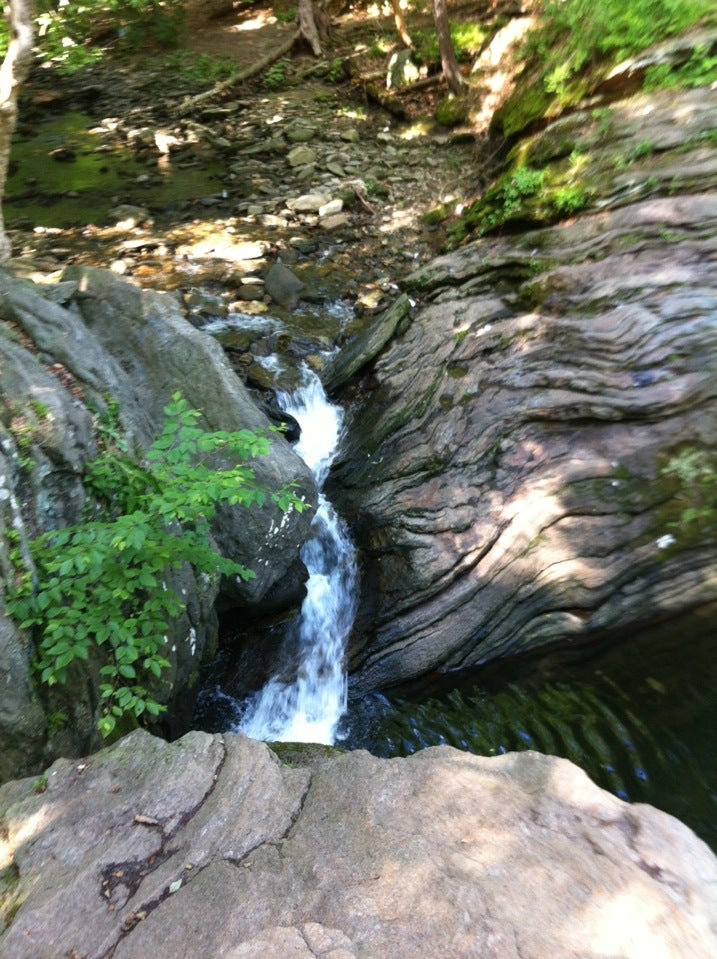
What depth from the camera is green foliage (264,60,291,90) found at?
543 inches

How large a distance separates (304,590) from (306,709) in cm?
95

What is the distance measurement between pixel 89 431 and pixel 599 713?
396 centimetres

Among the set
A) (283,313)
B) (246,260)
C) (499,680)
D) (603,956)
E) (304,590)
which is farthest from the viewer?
(246,260)

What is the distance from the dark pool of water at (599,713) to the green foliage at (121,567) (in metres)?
2.03

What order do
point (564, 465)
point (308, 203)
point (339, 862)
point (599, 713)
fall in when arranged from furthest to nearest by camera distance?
point (308, 203) → point (564, 465) → point (599, 713) → point (339, 862)

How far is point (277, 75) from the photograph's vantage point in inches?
549

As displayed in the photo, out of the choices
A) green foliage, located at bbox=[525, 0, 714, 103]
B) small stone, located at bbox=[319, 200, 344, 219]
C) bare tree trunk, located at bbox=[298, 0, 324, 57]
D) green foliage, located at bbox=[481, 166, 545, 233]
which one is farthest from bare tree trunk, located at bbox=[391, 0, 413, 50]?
green foliage, located at bbox=[481, 166, 545, 233]

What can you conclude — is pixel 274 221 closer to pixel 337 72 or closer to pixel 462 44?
pixel 462 44

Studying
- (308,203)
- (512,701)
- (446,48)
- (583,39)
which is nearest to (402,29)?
(446,48)

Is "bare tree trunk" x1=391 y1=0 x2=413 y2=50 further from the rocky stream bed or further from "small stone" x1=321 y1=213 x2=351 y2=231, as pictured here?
"small stone" x1=321 y1=213 x2=351 y2=231

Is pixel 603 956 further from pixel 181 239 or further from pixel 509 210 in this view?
pixel 181 239

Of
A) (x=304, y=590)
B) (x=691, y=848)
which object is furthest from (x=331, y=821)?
(x=304, y=590)

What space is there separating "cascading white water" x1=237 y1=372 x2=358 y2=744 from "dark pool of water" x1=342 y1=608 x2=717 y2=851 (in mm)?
272

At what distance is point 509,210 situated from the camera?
7031 millimetres
